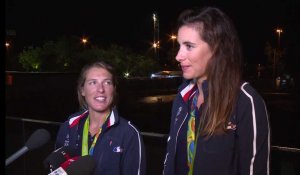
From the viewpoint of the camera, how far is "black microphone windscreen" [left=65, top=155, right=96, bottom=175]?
2.05 meters

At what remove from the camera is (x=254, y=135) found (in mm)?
2234

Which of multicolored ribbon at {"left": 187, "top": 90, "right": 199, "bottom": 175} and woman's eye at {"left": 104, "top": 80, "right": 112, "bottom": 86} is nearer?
multicolored ribbon at {"left": 187, "top": 90, "right": 199, "bottom": 175}

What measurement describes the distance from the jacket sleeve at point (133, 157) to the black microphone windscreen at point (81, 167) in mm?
653

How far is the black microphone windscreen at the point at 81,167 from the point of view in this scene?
2.05 m

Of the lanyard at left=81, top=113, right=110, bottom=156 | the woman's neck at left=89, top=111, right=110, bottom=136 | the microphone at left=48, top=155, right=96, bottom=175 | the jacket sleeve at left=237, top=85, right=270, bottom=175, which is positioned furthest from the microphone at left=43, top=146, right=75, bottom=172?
the jacket sleeve at left=237, top=85, right=270, bottom=175

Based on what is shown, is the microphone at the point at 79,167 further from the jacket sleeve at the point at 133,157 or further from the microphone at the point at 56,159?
the jacket sleeve at the point at 133,157

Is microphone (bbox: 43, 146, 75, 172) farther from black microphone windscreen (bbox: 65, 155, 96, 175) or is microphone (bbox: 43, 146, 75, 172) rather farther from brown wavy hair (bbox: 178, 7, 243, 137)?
brown wavy hair (bbox: 178, 7, 243, 137)

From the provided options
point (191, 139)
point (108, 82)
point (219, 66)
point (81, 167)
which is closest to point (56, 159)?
point (81, 167)

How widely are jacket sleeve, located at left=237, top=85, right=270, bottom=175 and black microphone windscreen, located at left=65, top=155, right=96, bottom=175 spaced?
0.82 meters

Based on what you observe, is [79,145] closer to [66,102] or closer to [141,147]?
[141,147]

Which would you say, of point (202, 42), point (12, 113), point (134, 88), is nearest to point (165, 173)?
point (202, 42)

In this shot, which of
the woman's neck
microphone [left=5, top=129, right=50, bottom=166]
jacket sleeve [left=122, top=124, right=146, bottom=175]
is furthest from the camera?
the woman's neck

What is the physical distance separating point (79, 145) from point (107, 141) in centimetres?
22

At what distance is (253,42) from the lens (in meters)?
67.5
